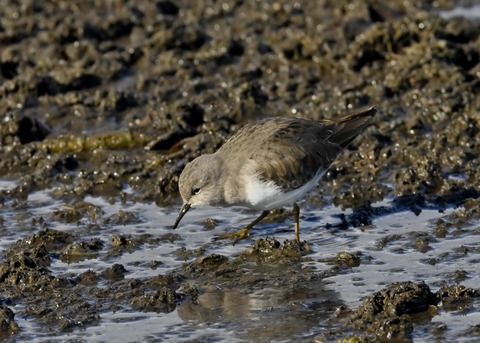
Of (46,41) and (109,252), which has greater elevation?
(46,41)

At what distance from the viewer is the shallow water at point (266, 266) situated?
25.5 feet

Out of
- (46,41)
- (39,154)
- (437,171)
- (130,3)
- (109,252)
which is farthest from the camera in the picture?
(130,3)

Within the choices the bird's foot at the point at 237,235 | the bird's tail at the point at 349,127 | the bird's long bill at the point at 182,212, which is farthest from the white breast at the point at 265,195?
the bird's tail at the point at 349,127

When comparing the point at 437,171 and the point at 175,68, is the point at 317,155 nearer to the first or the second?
the point at 437,171

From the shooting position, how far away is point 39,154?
11.7 m

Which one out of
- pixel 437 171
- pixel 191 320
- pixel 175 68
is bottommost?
pixel 191 320

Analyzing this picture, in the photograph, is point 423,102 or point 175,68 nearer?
point 423,102

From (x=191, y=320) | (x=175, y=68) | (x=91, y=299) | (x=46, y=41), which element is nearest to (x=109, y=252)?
(x=91, y=299)

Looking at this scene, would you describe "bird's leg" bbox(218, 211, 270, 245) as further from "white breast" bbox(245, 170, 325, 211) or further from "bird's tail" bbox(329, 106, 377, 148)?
"bird's tail" bbox(329, 106, 377, 148)

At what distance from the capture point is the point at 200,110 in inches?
476

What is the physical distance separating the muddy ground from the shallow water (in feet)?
0.46

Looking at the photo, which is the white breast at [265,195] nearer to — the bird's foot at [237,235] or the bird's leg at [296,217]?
the bird's leg at [296,217]

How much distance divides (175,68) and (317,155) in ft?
13.1

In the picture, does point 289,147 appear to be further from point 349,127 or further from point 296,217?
point 349,127
